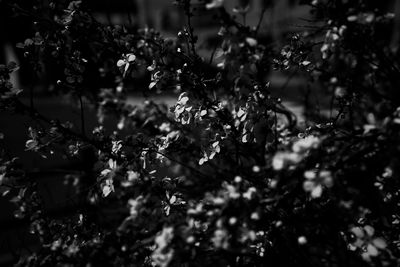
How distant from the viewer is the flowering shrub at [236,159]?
157 cm

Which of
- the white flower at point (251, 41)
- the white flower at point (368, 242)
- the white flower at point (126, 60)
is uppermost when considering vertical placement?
the white flower at point (251, 41)

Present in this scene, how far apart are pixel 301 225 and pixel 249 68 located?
0.86m

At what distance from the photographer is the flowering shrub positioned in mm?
1565

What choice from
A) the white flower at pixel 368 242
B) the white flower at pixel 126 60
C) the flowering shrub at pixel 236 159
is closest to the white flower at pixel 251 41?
the flowering shrub at pixel 236 159

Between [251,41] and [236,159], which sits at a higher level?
[251,41]

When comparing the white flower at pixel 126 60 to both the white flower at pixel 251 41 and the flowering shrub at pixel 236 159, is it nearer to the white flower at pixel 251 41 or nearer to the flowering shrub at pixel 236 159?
the flowering shrub at pixel 236 159

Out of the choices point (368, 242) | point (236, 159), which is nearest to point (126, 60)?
point (236, 159)

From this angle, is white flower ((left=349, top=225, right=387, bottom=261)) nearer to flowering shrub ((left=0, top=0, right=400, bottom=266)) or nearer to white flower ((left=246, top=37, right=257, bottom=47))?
flowering shrub ((left=0, top=0, right=400, bottom=266))

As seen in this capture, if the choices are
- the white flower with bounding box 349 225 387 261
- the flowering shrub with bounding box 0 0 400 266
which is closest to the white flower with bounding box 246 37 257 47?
the flowering shrub with bounding box 0 0 400 266

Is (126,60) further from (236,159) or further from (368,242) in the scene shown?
(368,242)

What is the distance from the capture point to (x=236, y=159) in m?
1.98

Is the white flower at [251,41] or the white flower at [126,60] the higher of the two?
the white flower at [251,41]

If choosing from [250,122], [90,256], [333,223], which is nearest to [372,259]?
[333,223]

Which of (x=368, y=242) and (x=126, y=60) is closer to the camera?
(x=368, y=242)
